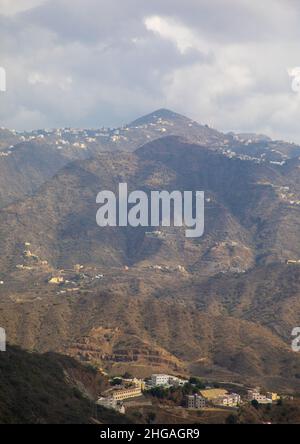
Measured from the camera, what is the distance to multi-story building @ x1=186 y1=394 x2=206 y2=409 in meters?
108

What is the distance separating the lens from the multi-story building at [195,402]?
108188 mm

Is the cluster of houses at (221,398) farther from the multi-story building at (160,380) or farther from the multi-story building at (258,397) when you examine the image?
the multi-story building at (160,380)

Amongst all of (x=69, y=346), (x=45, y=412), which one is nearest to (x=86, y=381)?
(x=45, y=412)

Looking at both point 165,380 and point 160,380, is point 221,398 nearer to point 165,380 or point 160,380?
point 165,380

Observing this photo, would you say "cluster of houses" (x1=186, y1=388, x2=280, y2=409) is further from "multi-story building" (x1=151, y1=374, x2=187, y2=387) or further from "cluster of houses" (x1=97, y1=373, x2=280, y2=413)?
"multi-story building" (x1=151, y1=374, x2=187, y2=387)

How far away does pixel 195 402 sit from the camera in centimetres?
10875

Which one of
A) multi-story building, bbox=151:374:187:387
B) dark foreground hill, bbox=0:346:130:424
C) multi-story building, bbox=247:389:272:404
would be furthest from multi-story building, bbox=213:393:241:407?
dark foreground hill, bbox=0:346:130:424

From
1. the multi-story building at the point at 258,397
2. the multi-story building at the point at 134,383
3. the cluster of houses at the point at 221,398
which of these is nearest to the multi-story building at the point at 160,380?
the multi-story building at the point at 134,383

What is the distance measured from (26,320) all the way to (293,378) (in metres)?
52.1

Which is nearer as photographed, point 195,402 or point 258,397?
point 195,402

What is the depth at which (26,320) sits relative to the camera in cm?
17225

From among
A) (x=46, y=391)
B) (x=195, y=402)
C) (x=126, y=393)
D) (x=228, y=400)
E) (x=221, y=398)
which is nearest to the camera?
(x=46, y=391)

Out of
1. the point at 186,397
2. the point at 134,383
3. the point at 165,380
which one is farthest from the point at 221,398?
the point at 134,383

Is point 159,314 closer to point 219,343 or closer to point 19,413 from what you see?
point 219,343
